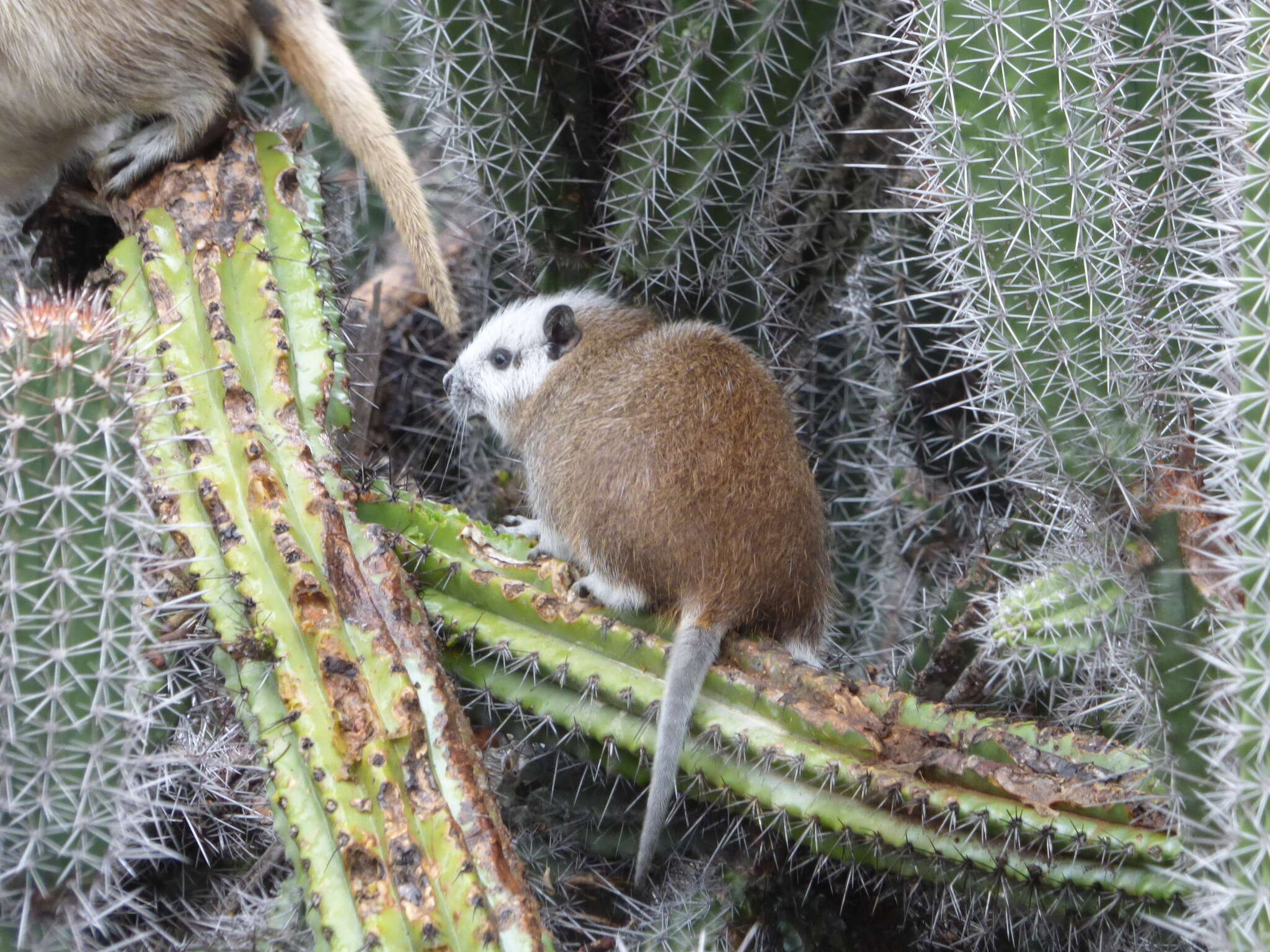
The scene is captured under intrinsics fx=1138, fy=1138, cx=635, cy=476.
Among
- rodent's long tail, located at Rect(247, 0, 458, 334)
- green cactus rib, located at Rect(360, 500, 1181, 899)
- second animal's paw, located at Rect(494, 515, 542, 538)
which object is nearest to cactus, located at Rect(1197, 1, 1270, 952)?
green cactus rib, located at Rect(360, 500, 1181, 899)

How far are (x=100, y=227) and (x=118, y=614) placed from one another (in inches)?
57.5

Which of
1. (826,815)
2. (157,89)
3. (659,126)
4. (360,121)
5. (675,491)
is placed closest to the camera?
(826,815)

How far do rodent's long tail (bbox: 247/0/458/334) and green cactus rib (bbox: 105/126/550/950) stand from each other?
20cm

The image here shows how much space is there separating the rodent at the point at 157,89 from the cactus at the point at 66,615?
88 cm

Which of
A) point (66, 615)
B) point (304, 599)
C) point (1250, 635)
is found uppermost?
point (66, 615)

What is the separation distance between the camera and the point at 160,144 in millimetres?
2562

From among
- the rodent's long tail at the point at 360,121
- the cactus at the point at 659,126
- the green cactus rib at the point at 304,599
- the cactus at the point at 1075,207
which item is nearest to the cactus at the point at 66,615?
the green cactus rib at the point at 304,599

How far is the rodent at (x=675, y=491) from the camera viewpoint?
7.45ft

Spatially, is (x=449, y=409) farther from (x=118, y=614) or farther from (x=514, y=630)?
(x=118, y=614)

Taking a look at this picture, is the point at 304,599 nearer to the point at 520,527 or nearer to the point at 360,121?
the point at 520,527

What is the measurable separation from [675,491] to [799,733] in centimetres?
55

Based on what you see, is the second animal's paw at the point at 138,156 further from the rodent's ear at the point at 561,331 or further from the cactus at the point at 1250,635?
the cactus at the point at 1250,635

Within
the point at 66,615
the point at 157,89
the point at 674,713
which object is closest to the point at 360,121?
the point at 157,89

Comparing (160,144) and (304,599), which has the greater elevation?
(160,144)
